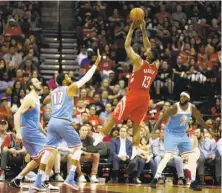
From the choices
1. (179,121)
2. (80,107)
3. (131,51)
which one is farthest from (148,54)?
(80,107)

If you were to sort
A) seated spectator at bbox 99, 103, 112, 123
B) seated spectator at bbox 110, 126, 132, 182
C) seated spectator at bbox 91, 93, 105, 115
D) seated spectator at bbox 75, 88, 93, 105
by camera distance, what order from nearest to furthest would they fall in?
seated spectator at bbox 110, 126, 132, 182
seated spectator at bbox 99, 103, 112, 123
seated spectator at bbox 91, 93, 105, 115
seated spectator at bbox 75, 88, 93, 105

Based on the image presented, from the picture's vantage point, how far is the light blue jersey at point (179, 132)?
12.4 meters

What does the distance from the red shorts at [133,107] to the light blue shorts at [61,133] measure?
2.45 feet

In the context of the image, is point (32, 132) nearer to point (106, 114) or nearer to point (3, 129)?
point (3, 129)

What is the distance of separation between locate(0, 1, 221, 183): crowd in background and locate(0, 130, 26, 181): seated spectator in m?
0.02

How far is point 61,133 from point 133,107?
4.07 ft

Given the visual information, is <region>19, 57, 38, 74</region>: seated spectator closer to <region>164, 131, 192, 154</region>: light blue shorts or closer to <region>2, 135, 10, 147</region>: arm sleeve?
<region>2, 135, 10, 147</region>: arm sleeve

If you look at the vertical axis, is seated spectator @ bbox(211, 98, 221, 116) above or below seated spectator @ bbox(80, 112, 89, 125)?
above

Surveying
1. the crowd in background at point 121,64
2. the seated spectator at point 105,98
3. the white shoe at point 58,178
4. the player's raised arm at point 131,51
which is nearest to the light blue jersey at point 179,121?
the crowd in background at point 121,64

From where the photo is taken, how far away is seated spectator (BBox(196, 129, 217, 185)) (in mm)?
14953

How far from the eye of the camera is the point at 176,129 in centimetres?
1245

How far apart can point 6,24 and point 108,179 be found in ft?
23.6

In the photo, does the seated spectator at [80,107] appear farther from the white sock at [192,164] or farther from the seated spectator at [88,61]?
the seated spectator at [88,61]

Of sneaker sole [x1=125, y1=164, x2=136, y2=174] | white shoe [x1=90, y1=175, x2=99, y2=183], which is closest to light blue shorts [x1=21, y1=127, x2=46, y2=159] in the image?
white shoe [x1=90, y1=175, x2=99, y2=183]
